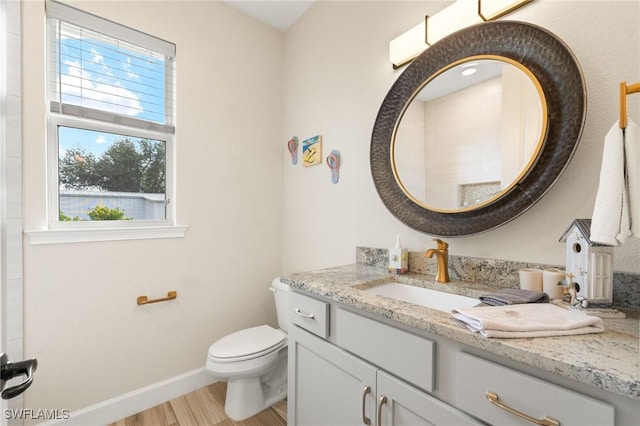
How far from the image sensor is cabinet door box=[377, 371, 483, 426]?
759 millimetres

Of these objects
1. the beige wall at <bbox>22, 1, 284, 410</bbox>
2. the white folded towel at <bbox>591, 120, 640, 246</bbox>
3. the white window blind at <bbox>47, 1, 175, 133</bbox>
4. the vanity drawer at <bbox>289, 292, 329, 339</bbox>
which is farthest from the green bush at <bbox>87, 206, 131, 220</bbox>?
the white folded towel at <bbox>591, 120, 640, 246</bbox>

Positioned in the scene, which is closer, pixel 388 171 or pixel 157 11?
pixel 388 171

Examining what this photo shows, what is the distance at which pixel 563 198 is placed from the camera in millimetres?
1025

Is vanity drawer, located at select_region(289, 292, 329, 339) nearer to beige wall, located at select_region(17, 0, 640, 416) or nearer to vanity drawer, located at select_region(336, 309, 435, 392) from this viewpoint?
vanity drawer, located at select_region(336, 309, 435, 392)

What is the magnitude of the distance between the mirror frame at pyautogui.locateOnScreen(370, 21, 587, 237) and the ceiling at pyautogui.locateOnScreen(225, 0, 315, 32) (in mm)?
→ 1207

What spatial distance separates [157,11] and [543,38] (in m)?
2.14

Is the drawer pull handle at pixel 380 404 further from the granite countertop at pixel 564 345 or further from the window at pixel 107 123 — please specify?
the window at pixel 107 123

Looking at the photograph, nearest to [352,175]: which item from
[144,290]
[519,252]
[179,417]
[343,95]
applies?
[343,95]

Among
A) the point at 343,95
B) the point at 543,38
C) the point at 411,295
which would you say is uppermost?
the point at 343,95

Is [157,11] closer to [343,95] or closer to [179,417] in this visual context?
[343,95]

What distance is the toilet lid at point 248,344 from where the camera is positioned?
1655mm

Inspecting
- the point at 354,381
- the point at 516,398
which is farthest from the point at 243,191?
the point at 516,398

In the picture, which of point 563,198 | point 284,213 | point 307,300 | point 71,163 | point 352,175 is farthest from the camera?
point 284,213

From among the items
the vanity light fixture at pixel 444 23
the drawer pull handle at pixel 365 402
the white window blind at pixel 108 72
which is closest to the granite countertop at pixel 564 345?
the drawer pull handle at pixel 365 402
